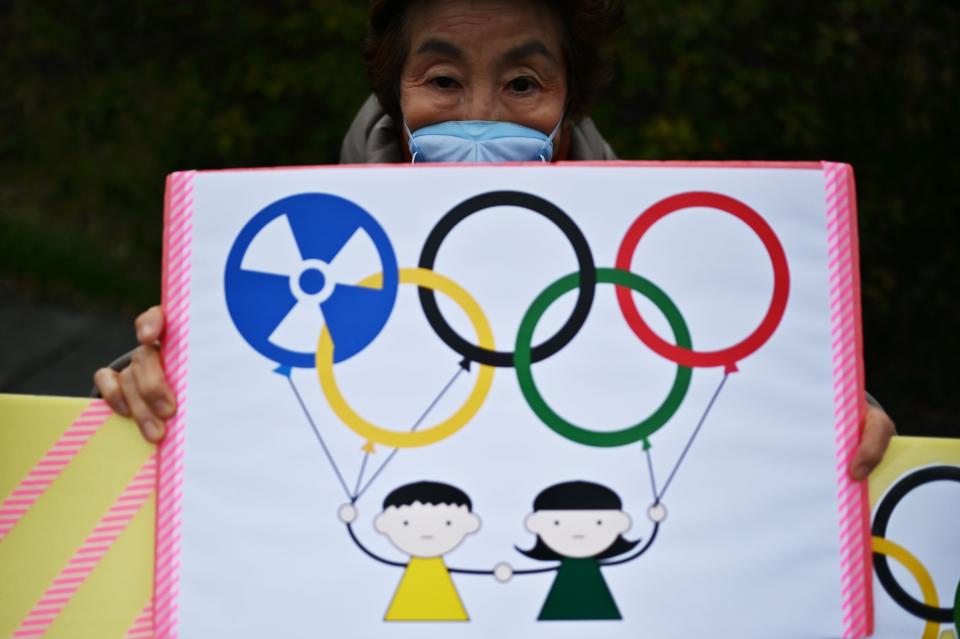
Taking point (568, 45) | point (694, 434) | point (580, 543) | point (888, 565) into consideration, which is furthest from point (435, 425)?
point (568, 45)

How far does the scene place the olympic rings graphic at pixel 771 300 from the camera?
5.09ft

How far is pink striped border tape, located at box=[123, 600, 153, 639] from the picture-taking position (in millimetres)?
1564

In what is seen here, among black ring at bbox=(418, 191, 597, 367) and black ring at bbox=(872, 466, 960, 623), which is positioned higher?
black ring at bbox=(418, 191, 597, 367)

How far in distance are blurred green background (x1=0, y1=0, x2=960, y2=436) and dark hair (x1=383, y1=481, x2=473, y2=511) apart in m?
2.44

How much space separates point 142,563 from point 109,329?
280cm

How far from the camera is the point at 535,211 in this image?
1.57 meters

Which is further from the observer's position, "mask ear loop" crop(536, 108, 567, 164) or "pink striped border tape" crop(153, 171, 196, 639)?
"mask ear loop" crop(536, 108, 567, 164)

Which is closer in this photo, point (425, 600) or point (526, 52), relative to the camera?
point (425, 600)

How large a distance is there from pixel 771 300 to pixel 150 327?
0.96 meters

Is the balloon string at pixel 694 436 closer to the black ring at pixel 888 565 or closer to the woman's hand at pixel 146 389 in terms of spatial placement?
the black ring at pixel 888 565

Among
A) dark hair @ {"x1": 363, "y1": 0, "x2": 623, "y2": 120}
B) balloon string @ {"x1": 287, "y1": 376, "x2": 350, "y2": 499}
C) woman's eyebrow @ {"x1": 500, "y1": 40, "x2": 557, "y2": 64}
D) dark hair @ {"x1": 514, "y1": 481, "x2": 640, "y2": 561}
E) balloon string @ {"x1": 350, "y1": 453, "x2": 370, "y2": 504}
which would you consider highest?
dark hair @ {"x1": 363, "y1": 0, "x2": 623, "y2": 120}

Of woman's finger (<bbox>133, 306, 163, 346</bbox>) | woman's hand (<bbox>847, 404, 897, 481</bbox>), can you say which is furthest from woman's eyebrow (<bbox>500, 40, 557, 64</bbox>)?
woman's hand (<bbox>847, 404, 897, 481</bbox>)

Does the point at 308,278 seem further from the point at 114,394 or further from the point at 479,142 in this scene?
the point at 479,142

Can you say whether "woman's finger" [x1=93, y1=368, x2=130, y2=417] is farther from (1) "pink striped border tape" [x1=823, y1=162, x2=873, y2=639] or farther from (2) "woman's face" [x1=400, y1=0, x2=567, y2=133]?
(1) "pink striped border tape" [x1=823, y1=162, x2=873, y2=639]
